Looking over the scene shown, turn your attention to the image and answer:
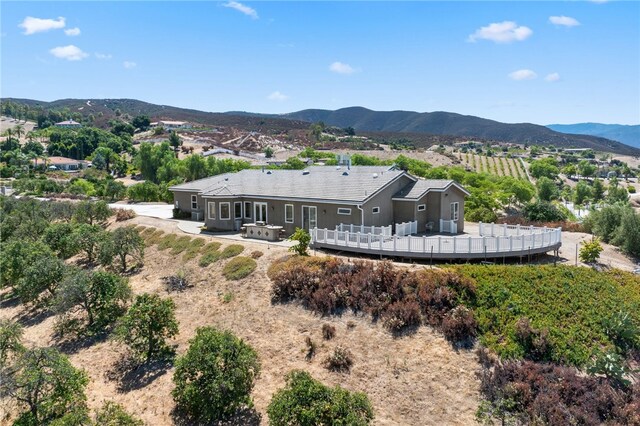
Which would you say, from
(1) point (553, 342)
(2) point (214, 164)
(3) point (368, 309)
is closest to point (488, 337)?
(1) point (553, 342)

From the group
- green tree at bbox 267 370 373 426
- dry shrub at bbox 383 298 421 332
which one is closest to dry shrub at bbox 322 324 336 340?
dry shrub at bbox 383 298 421 332

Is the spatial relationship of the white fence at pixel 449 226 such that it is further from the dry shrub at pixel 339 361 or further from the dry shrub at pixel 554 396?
the dry shrub at pixel 339 361

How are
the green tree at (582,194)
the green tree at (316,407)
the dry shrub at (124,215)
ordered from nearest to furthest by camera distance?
the green tree at (316,407) → the dry shrub at (124,215) → the green tree at (582,194)

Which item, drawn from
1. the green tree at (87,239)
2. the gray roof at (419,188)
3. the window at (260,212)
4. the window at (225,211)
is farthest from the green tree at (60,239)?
the gray roof at (419,188)

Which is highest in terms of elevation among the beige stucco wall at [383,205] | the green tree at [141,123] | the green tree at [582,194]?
the green tree at [141,123]

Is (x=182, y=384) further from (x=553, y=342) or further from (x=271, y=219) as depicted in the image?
(x=271, y=219)

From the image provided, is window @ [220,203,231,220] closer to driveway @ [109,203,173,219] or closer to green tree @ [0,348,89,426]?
driveway @ [109,203,173,219]

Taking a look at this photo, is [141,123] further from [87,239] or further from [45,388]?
[45,388]
